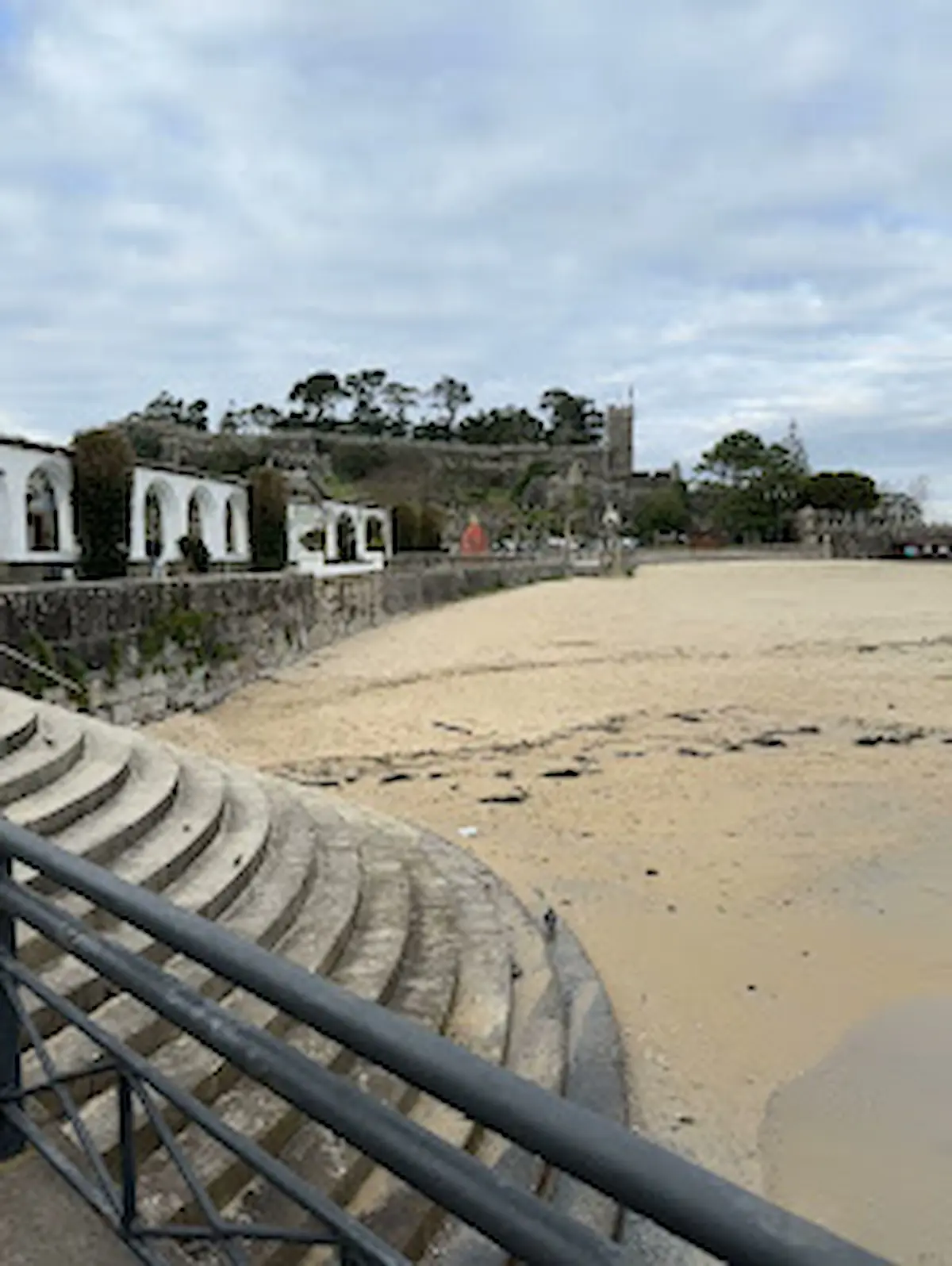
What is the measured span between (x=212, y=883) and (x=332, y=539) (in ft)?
92.8

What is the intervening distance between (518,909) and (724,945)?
125 cm

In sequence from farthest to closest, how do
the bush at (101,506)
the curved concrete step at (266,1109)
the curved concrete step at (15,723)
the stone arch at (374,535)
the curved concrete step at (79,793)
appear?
the stone arch at (374,535)
the bush at (101,506)
the curved concrete step at (15,723)
the curved concrete step at (79,793)
the curved concrete step at (266,1109)

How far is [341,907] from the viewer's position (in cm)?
506

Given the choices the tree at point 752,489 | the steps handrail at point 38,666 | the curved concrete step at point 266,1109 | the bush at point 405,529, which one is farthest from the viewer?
the tree at point 752,489

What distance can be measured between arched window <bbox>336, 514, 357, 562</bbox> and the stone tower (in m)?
55.0

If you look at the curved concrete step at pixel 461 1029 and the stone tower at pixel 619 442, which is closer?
the curved concrete step at pixel 461 1029

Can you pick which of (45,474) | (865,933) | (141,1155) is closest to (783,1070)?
(865,933)

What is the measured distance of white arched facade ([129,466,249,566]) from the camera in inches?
798

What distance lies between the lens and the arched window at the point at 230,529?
2573 cm

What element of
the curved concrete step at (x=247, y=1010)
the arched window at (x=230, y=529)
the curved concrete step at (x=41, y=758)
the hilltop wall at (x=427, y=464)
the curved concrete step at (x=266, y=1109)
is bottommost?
the curved concrete step at (x=266, y=1109)

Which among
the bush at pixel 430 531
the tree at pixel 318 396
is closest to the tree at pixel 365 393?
the tree at pixel 318 396

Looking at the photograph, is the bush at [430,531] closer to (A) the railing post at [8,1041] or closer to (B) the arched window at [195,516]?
(B) the arched window at [195,516]

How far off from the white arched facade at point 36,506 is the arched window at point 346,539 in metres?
15.9

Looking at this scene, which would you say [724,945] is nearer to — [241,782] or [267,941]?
[267,941]
